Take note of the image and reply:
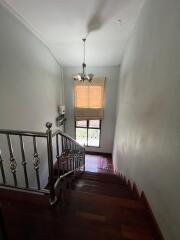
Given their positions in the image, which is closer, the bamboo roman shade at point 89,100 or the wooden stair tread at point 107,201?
the wooden stair tread at point 107,201

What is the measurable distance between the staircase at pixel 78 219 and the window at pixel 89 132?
463cm

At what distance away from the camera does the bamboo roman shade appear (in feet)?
17.8

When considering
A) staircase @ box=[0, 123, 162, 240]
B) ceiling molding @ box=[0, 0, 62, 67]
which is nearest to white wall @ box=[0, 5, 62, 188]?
ceiling molding @ box=[0, 0, 62, 67]

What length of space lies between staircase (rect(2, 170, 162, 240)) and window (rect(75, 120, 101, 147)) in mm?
4627

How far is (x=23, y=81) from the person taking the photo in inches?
107

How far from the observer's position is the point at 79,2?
196 cm

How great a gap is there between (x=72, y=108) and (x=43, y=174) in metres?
3.04

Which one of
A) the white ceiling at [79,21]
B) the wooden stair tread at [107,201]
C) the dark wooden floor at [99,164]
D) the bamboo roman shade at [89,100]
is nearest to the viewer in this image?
the wooden stair tread at [107,201]

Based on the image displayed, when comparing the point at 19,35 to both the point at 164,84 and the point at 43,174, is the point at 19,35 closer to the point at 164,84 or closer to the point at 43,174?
the point at 164,84

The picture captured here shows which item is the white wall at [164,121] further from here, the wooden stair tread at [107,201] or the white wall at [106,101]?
the white wall at [106,101]

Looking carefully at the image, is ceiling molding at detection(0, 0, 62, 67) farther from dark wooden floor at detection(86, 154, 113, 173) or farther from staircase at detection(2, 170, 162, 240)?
dark wooden floor at detection(86, 154, 113, 173)

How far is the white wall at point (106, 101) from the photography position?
5.30 m

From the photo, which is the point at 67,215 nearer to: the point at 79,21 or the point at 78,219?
the point at 78,219

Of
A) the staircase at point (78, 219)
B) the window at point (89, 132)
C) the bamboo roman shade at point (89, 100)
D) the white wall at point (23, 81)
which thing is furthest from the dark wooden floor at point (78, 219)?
the window at point (89, 132)
